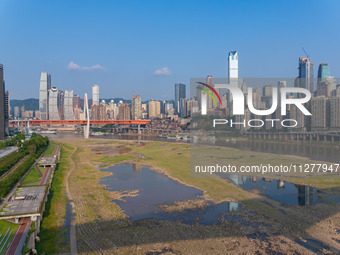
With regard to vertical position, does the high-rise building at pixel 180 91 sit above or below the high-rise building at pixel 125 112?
above

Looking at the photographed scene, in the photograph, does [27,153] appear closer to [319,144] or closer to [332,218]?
[332,218]

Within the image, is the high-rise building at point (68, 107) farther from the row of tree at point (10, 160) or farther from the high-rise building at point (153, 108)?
the row of tree at point (10, 160)

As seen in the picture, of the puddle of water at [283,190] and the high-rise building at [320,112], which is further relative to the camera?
the high-rise building at [320,112]

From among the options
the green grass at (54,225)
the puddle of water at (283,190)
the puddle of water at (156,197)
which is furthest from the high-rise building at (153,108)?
the green grass at (54,225)

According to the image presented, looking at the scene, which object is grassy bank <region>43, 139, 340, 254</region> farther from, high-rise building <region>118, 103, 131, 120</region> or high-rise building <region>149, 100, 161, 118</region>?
high-rise building <region>149, 100, 161, 118</region>

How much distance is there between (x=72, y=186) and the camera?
1677 centimetres

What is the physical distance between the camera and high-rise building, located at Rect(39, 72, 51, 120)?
132000 mm

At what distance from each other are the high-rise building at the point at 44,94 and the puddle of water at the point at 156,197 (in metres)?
123

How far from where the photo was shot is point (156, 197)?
589 inches

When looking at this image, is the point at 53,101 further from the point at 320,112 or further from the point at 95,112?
the point at 320,112

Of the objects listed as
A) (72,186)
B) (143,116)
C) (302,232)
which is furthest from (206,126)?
(143,116)

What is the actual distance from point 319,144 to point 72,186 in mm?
30987

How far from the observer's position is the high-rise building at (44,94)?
132 metres

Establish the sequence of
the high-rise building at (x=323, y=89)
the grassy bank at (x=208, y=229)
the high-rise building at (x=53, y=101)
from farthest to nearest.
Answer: the high-rise building at (x=53, y=101) < the high-rise building at (x=323, y=89) < the grassy bank at (x=208, y=229)
